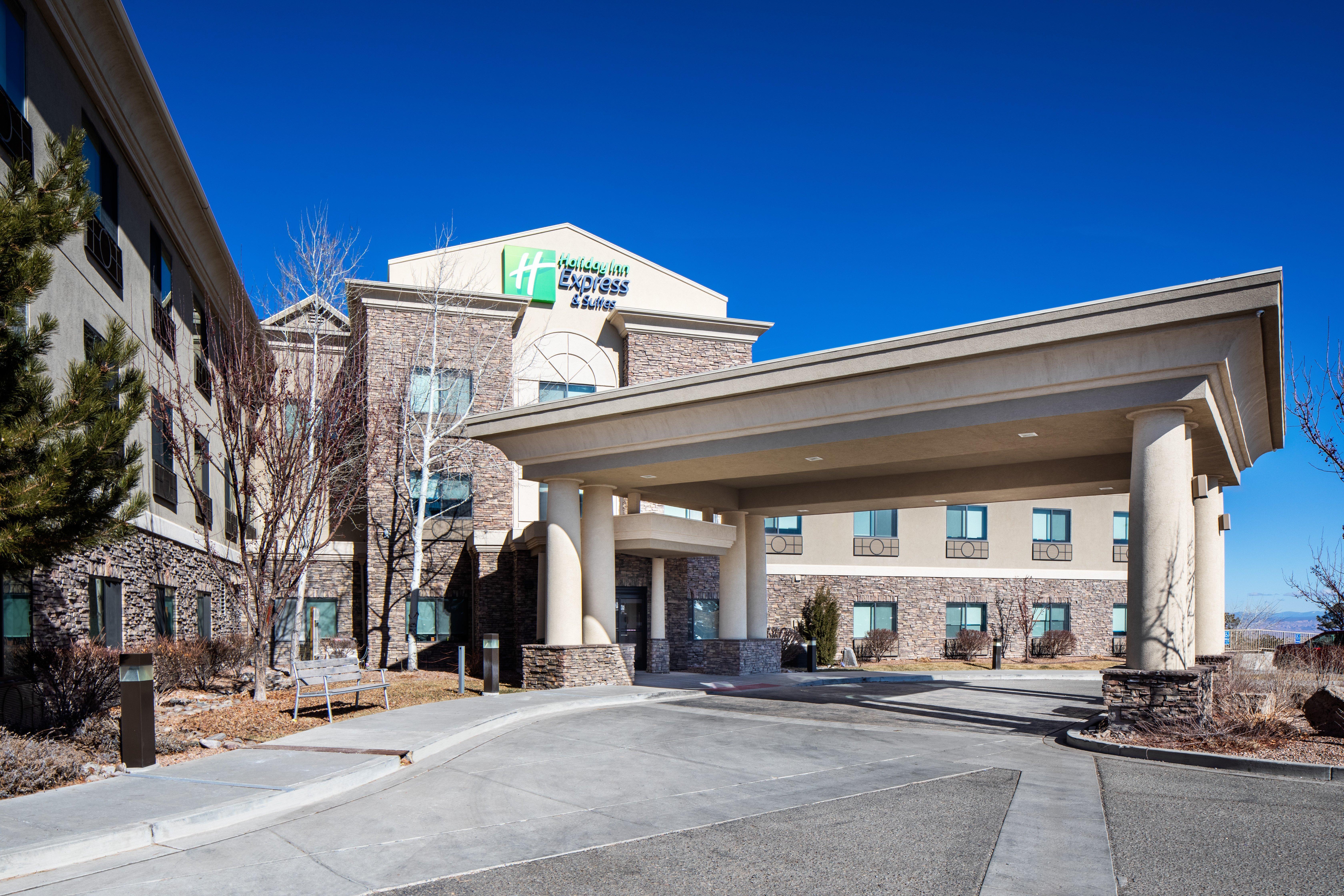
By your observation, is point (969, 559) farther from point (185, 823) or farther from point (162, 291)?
point (185, 823)

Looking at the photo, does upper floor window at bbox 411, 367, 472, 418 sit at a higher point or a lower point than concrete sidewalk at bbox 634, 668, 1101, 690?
higher

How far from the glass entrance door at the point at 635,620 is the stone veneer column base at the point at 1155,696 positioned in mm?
16069

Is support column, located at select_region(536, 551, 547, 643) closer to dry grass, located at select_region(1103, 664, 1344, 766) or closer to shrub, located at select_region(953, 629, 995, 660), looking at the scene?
dry grass, located at select_region(1103, 664, 1344, 766)

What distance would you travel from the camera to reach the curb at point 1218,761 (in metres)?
10.3

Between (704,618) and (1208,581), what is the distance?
53.0 ft

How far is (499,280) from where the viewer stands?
3183 cm

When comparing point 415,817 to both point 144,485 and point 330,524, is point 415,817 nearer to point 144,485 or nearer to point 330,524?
point 144,485

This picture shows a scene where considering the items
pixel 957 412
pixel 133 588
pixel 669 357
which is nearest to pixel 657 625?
pixel 669 357

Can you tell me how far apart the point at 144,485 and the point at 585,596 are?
30.9 feet

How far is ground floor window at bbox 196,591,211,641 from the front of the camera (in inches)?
867

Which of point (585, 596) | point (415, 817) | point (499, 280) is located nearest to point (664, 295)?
point (499, 280)

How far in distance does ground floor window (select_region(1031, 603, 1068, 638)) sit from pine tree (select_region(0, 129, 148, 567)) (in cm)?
3586

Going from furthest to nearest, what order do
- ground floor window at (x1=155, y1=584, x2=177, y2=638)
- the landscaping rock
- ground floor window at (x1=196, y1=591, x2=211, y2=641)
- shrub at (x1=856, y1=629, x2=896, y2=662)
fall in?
1. shrub at (x1=856, y1=629, x2=896, y2=662)
2. ground floor window at (x1=196, y1=591, x2=211, y2=641)
3. ground floor window at (x1=155, y1=584, x2=177, y2=638)
4. the landscaping rock

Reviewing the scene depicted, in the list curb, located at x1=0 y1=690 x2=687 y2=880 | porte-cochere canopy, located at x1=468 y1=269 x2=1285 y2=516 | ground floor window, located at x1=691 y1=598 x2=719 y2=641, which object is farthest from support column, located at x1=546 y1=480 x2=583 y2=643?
ground floor window, located at x1=691 y1=598 x2=719 y2=641
